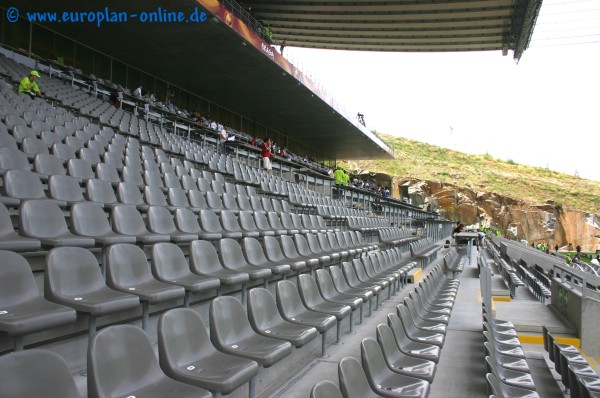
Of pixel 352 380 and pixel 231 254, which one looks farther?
pixel 231 254

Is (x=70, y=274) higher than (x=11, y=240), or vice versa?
(x=11, y=240)

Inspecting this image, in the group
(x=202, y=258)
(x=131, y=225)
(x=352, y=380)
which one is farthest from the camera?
(x=131, y=225)

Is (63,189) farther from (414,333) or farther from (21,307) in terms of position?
(414,333)

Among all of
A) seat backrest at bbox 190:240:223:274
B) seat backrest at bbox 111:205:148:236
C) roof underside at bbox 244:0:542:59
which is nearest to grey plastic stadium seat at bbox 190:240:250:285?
seat backrest at bbox 190:240:223:274

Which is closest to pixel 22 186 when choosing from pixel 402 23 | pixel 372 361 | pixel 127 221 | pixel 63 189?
pixel 63 189

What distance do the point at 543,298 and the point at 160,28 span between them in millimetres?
11222

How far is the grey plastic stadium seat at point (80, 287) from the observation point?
209 centimetres

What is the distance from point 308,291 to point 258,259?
31.2 inches

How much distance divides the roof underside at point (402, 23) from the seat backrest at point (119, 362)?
18445mm

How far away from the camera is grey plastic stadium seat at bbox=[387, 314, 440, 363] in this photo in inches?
105

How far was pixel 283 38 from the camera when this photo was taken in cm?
2336

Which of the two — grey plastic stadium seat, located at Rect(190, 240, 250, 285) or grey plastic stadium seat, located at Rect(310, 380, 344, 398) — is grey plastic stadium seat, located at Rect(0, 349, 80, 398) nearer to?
grey plastic stadium seat, located at Rect(310, 380, 344, 398)

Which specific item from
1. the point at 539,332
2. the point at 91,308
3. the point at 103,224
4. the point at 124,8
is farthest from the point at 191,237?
the point at 124,8

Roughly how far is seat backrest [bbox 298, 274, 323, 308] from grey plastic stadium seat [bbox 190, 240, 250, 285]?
404 millimetres
